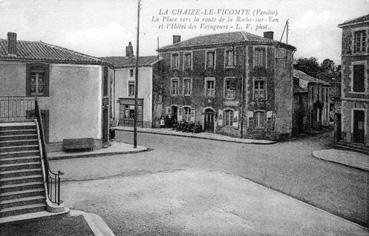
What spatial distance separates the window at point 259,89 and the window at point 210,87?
3.94 m

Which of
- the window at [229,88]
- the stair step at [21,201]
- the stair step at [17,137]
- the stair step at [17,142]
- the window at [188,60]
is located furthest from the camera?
the window at [188,60]

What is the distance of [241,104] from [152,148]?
913 cm

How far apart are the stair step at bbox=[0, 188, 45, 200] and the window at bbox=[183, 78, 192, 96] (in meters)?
22.1

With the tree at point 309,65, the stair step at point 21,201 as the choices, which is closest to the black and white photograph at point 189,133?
the stair step at point 21,201

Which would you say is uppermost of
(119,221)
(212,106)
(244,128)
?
(212,106)

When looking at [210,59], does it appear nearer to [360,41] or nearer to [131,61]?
[131,61]

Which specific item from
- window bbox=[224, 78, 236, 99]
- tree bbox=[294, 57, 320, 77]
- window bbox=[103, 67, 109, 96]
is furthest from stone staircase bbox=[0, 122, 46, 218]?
tree bbox=[294, 57, 320, 77]

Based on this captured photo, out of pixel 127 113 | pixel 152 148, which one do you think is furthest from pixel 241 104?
pixel 127 113

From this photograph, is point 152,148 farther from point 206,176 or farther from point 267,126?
point 267,126

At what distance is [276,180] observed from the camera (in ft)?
45.5

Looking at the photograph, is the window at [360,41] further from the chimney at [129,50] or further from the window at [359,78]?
the chimney at [129,50]

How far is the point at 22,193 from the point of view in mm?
9133

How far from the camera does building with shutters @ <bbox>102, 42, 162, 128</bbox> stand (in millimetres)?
32094

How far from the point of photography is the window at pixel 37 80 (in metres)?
17.0
